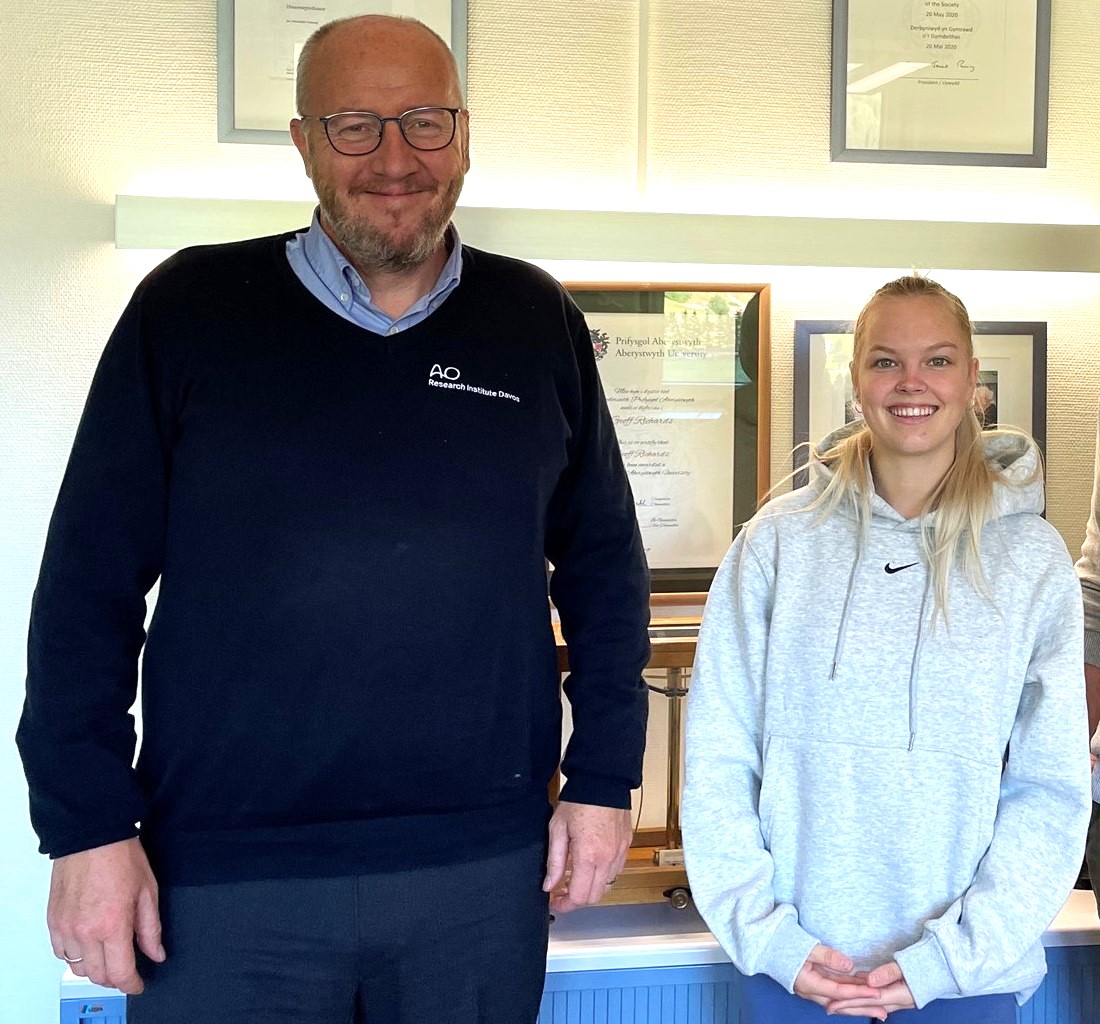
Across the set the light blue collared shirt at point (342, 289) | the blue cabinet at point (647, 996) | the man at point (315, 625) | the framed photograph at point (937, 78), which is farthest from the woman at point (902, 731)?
the framed photograph at point (937, 78)

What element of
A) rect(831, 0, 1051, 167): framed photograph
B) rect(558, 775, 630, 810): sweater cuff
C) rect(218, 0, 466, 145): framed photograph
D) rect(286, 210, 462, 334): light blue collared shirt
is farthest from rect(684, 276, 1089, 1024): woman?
rect(218, 0, 466, 145): framed photograph

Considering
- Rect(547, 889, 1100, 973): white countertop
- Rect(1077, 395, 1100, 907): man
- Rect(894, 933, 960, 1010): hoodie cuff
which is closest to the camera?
Rect(894, 933, 960, 1010): hoodie cuff

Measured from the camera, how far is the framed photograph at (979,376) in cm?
213

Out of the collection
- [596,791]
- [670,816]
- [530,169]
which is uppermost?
[530,169]

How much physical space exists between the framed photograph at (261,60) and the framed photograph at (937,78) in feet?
2.51

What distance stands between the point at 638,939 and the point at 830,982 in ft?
1.75

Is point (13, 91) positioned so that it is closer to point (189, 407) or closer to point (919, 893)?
point (189, 407)

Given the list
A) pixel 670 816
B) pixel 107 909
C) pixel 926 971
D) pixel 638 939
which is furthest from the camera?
pixel 670 816

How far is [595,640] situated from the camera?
1345mm

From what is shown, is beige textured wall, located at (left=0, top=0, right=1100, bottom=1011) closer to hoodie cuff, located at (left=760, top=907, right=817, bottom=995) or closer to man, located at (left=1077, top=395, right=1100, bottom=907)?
man, located at (left=1077, top=395, right=1100, bottom=907)

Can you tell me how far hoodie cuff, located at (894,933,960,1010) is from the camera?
1.26 metres

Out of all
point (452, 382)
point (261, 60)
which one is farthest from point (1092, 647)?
point (261, 60)

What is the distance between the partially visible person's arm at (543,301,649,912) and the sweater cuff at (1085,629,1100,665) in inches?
27.6

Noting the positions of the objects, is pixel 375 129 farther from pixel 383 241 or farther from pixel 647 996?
pixel 647 996
